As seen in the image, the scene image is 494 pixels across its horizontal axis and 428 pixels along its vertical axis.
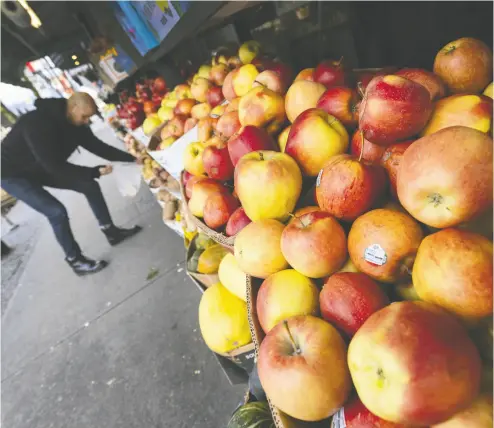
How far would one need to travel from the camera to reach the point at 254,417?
1146 millimetres

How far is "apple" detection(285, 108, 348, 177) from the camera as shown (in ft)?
3.58

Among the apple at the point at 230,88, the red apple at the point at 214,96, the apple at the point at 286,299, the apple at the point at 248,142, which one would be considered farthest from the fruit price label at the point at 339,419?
the red apple at the point at 214,96

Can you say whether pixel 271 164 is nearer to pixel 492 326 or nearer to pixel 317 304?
pixel 317 304

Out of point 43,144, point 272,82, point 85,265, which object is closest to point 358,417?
point 272,82

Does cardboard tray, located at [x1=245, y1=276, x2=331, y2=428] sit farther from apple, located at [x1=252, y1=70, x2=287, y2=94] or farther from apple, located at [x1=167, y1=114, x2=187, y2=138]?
apple, located at [x1=167, y1=114, x2=187, y2=138]

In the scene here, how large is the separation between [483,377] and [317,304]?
0.41 m

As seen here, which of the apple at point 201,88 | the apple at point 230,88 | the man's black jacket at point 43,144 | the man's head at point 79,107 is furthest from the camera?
the man's head at point 79,107

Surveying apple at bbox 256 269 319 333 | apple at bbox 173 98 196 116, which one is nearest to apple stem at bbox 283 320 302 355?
apple at bbox 256 269 319 333

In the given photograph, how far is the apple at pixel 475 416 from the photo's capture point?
553 mm

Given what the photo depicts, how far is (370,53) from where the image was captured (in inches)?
117

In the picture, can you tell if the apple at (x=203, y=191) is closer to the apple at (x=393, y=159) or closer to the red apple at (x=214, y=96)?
the apple at (x=393, y=159)

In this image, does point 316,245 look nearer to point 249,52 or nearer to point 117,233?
point 249,52

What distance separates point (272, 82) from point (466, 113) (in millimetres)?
996

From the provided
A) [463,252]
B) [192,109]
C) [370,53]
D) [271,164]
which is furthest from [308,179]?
[370,53]
